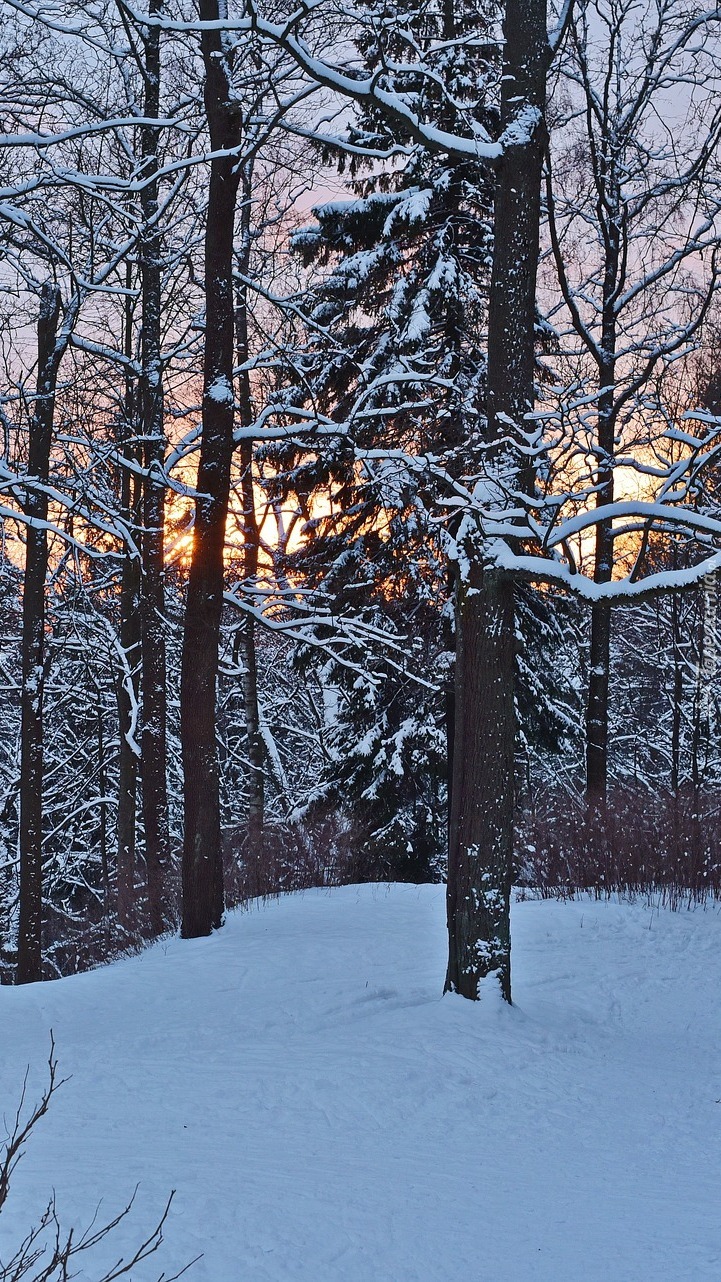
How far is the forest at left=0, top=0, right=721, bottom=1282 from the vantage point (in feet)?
23.5

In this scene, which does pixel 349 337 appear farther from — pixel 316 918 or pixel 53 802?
pixel 53 802

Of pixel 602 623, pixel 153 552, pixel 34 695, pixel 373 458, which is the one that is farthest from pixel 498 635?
pixel 602 623

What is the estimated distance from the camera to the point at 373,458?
7863mm

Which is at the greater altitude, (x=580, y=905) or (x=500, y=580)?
(x=500, y=580)

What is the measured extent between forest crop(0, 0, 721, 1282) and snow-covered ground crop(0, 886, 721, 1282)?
0.48ft

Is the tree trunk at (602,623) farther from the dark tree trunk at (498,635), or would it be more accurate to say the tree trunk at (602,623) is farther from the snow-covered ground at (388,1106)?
the dark tree trunk at (498,635)

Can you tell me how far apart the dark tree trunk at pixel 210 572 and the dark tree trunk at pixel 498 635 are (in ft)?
10.9

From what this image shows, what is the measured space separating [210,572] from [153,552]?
3494 millimetres

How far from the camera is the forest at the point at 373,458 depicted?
23.5 feet

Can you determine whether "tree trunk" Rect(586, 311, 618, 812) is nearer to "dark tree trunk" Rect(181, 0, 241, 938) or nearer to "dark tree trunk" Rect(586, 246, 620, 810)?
"dark tree trunk" Rect(586, 246, 620, 810)

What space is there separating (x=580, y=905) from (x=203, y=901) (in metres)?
3.81

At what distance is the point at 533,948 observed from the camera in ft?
29.4

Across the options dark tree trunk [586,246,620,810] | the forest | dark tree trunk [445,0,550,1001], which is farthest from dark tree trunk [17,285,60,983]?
dark tree trunk [586,246,620,810]

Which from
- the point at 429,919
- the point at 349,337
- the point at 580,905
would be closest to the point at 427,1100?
the point at 429,919
